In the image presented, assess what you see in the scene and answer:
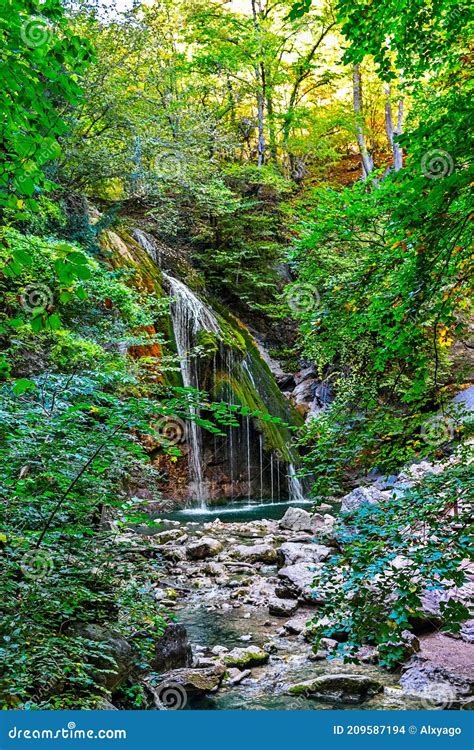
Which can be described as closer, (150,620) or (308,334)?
(150,620)

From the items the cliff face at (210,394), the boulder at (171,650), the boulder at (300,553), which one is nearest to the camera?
the boulder at (171,650)

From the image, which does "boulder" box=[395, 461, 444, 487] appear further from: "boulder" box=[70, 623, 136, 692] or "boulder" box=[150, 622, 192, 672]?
"boulder" box=[150, 622, 192, 672]

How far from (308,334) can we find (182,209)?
15402 millimetres

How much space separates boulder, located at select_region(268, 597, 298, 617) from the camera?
18.6ft

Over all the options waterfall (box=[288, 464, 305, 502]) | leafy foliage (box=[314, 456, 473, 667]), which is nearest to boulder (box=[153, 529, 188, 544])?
leafy foliage (box=[314, 456, 473, 667])

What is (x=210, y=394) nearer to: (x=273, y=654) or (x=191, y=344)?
(x=191, y=344)

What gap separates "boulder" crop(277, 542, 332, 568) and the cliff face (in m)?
5.87

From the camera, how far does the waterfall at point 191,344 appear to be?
1405 centimetres

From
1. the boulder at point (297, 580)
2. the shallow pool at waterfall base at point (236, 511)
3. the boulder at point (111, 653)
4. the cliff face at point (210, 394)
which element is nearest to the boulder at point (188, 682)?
the boulder at point (111, 653)

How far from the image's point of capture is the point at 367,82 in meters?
17.8

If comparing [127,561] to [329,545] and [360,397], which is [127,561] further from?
[329,545]

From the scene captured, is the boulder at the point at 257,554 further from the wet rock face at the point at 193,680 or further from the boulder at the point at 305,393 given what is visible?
the boulder at the point at 305,393

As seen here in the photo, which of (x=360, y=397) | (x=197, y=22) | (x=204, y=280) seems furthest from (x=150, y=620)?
(x=197, y=22)

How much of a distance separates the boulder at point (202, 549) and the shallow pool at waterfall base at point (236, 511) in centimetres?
339
